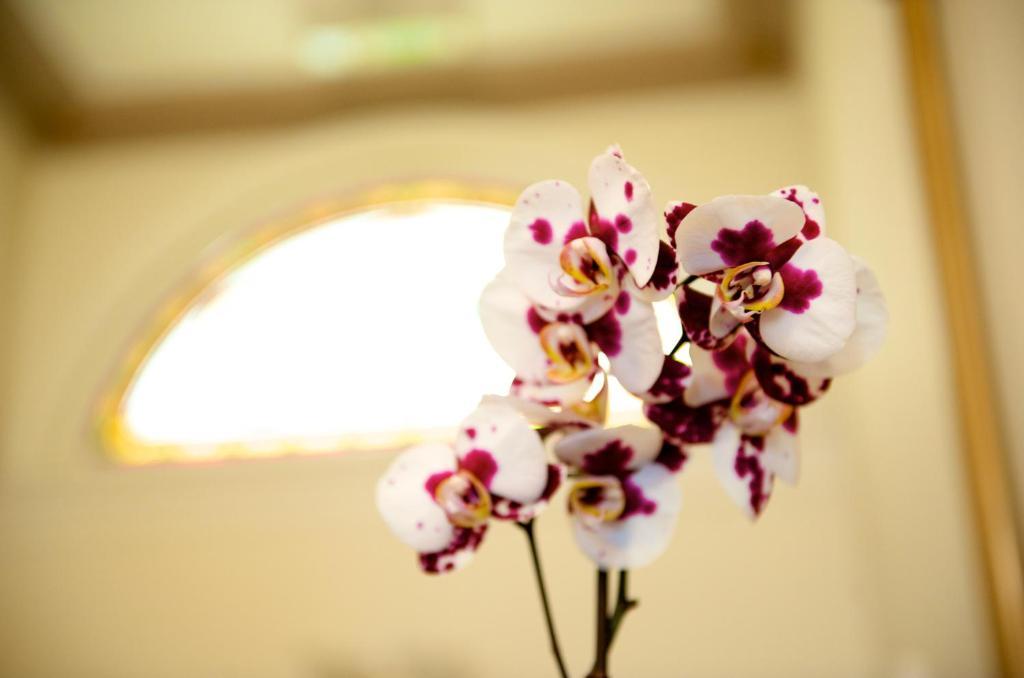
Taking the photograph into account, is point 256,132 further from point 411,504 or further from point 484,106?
point 411,504

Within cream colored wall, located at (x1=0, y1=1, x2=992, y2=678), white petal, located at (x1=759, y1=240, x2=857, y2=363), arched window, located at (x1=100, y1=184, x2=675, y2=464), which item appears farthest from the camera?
arched window, located at (x1=100, y1=184, x2=675, y2=464)

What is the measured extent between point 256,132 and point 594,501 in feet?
6.90

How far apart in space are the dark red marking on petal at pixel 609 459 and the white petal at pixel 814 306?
0.13 m

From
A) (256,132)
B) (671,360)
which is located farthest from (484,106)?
(671,360)

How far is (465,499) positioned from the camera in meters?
0.58

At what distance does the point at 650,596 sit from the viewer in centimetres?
179

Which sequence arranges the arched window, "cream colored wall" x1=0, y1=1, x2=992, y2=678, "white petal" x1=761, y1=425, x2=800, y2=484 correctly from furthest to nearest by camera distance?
the arched window, "cream colored wall" x1=0, y1=1, x2=992, y2=678, "white petal" x1=761, y1=425, x2=800, y2=484

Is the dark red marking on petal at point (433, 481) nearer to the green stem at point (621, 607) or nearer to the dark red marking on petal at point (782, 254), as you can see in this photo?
the green stem at point (621, 607)

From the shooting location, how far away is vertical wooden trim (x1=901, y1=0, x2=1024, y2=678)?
1191 millimetres

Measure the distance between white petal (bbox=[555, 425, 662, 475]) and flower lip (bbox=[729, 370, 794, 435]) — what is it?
62 mm

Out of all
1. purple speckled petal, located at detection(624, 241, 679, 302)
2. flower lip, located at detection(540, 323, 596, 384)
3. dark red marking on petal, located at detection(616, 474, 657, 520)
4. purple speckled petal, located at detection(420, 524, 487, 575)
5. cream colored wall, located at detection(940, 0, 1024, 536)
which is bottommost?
purple speckled petal, located at detection(420, 524, 487, 575)

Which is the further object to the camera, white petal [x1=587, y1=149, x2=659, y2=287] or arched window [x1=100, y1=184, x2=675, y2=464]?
arched window [x1=100, y1=184, x2=675, y2=464]

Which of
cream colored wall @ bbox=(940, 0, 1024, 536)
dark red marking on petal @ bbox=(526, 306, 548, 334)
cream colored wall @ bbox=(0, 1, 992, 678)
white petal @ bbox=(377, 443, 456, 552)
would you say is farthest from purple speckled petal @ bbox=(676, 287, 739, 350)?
cream colored wall @ bbox=(0, 1, 992, 678)

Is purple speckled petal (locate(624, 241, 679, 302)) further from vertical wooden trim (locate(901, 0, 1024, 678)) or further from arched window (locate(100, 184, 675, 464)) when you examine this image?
arched window (locate(100, 184, 675, 464))
